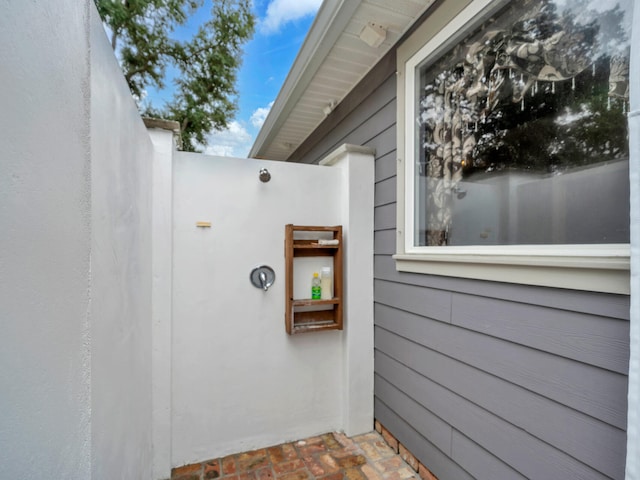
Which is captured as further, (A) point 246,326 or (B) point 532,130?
(A) point 246,326

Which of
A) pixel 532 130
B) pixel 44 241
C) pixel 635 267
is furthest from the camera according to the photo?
pixel 532 130

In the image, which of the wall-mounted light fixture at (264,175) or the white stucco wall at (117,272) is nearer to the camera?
the white stucco wall at (117,272)

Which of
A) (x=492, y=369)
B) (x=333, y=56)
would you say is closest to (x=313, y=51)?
(x=333, y=56)

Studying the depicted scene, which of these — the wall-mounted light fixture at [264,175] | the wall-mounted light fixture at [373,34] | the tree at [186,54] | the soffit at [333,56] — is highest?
the tree at [186,54]

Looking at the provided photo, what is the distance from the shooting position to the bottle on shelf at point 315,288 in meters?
2.25

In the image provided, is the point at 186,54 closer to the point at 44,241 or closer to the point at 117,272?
the point at 117,272

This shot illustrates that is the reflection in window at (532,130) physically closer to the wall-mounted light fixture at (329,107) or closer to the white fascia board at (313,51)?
the white fascia board at (313,51)

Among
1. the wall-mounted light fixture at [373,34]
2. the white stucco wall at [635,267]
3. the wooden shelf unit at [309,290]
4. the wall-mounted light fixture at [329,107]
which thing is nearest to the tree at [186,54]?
the wall-mounted light fixture at [329,107]

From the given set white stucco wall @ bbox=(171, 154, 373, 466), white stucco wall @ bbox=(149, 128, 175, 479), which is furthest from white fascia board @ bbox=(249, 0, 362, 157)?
white stucco wall @ bbox=(149, 128, 175, 479)

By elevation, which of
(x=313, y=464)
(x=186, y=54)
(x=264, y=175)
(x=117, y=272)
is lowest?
(x=313, y=464)

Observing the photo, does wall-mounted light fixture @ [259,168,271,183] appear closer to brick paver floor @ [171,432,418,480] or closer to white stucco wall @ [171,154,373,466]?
white stucco wall @ [171,154,373,466]

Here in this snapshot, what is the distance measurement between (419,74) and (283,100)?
1.54 meters

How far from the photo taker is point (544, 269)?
120cm

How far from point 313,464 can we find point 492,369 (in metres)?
1.34
